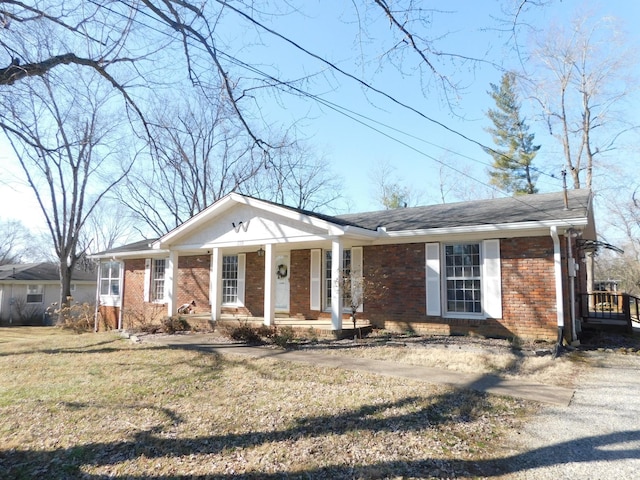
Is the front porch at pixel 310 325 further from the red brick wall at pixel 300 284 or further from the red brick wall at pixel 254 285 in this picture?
the red brick wall at pixel 254 285

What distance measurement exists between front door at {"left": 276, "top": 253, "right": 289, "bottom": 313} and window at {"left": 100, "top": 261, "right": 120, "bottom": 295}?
911cm

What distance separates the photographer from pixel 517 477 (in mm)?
3492

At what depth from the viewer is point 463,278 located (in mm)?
10461

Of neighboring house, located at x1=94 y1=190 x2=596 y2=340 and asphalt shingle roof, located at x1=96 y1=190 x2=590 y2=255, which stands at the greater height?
asphalt shingle roof, located at x1=96 y1=190 x2=590 y2=255

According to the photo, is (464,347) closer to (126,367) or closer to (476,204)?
(476,204)

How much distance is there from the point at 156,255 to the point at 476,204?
12.5 meters

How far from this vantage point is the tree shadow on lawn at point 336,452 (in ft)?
11.9

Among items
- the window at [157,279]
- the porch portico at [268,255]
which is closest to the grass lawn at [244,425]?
the porch portico at [268,255]

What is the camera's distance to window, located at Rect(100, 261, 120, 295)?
747 inches

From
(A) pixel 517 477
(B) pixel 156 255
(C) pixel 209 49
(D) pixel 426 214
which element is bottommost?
(A) pixel 517 477

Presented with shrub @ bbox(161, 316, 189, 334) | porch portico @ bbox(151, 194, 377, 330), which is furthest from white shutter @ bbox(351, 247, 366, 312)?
shrub @ bbox(161, 316, 189, 334)

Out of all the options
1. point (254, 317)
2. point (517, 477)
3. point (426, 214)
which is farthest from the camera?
point (254, 317)

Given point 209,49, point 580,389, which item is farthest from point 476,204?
point 209,49

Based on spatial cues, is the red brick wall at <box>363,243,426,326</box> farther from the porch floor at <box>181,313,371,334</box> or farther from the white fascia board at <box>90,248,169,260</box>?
the white fascia board at <box>90,248,169,260</box>
